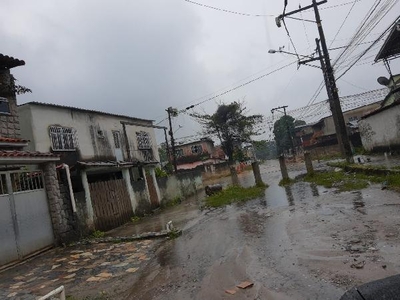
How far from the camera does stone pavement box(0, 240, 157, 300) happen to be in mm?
6217

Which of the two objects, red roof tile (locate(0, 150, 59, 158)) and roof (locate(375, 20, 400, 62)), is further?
roof (locate(375, 20, 400, 62))

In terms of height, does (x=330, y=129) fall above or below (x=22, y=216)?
above

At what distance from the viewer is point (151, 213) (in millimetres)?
17656

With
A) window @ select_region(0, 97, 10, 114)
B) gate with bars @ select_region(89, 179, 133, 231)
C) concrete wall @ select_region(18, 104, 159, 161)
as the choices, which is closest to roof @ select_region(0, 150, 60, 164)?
gate with bars @ select_region(89, 179, 133, 231)

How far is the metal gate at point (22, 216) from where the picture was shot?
8.42 m

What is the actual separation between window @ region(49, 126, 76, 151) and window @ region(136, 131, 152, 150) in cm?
847

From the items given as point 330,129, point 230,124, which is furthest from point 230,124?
point 330,129

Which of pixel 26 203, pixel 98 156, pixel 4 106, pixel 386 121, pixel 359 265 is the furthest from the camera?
pixel 98 156

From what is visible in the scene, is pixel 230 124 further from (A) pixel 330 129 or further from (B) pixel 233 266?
(B) pixel 233 266

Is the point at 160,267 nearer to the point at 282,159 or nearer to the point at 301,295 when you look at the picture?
the point at 301,295

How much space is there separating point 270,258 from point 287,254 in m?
0.33

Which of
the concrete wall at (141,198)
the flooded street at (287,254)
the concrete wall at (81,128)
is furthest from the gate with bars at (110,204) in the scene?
the concrete wall at (81,128)

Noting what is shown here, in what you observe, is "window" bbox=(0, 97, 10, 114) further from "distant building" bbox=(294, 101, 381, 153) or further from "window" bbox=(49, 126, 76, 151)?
"distant building" bbox=(294, 101, 381, 153)

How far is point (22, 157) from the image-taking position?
30.1ft
